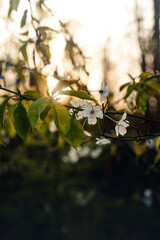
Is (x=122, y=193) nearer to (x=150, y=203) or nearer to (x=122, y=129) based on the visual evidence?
(x=150, y=203)

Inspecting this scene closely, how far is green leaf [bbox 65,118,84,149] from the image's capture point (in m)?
0.51

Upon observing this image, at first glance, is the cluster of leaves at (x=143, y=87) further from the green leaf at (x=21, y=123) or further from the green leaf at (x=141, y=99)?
the green leaf at (x=21, y=123)

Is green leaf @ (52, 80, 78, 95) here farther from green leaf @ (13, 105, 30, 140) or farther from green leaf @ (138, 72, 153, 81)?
green leaf @ (138, 72, 153, 81)

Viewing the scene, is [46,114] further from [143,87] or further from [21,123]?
[143,87]

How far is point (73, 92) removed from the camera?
1.60 ft

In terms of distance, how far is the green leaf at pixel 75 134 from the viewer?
19.9 inches

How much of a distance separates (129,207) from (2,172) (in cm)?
337

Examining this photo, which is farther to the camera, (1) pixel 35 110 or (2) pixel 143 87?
(2) pixel 143 87

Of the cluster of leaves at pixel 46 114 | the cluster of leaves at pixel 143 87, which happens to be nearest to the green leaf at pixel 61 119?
the cluster of leaves at pixel 46 114

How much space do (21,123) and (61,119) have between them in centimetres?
9

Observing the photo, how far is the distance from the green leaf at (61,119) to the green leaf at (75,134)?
0.03 metres

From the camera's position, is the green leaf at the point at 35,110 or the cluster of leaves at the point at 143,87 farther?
the cluster of leaves at the point at 143,87

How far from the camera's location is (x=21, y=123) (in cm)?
52

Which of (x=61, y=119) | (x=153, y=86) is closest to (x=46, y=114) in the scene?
(x=61, y=119)
